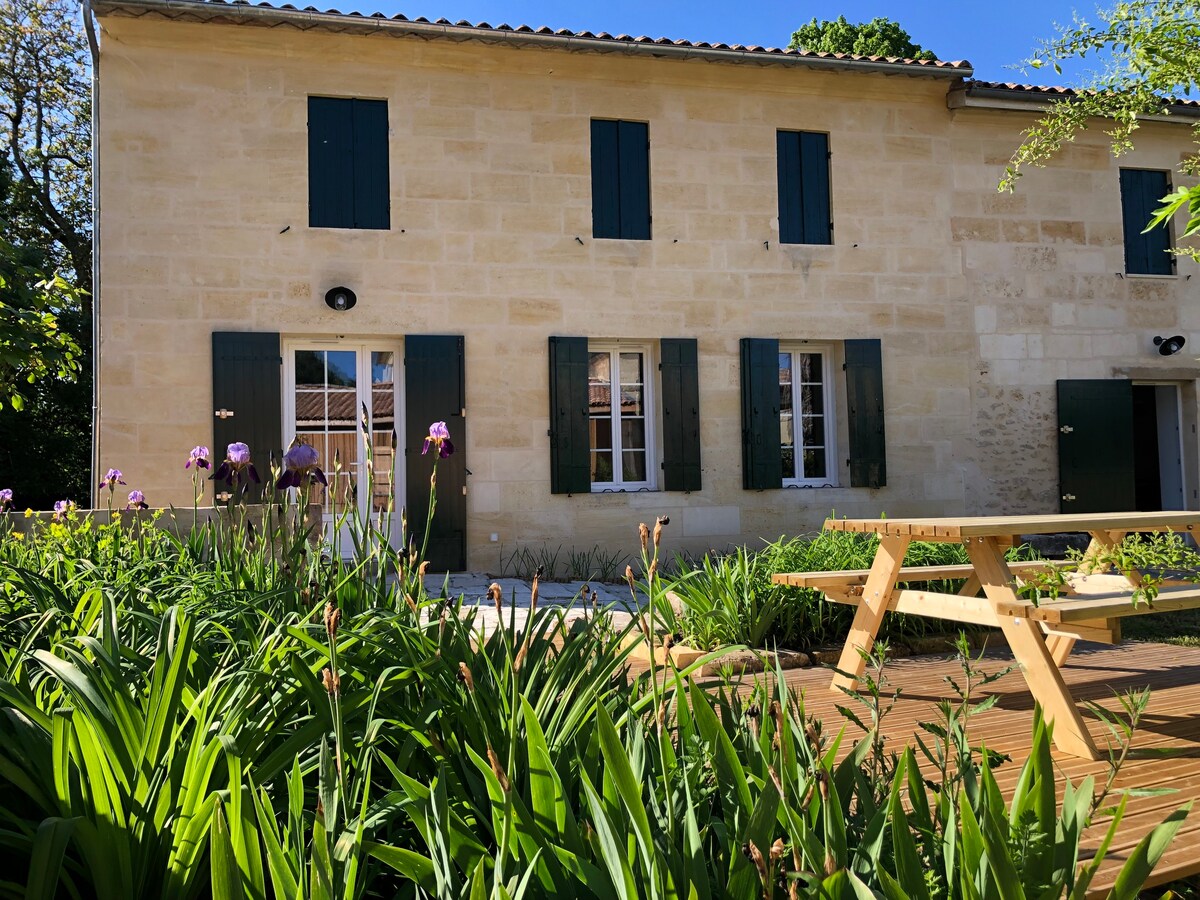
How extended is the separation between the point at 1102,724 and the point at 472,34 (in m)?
7.58

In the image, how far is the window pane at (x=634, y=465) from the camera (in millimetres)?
9242

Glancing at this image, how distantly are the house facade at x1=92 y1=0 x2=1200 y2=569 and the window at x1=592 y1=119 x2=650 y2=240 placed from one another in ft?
0.10

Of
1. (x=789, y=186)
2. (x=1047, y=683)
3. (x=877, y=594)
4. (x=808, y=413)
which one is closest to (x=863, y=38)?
(x=789, y=186)

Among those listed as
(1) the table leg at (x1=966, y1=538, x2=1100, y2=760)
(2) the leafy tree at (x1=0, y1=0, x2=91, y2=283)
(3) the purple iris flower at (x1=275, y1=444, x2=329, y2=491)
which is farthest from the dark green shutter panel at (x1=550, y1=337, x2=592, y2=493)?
(2) the leafy tree at (x1=0, y1=0, x2=91, y2=283)

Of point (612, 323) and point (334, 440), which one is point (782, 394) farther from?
point (334, 440)

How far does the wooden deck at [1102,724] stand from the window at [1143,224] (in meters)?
7.30

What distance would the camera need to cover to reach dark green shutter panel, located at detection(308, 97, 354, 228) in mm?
8570

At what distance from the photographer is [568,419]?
29.0ft

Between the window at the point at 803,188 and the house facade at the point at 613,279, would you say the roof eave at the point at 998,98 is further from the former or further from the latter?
the window at the point at 803,188

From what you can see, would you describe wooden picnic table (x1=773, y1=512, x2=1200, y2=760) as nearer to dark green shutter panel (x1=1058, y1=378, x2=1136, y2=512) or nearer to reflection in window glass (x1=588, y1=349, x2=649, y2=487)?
reflection in window glass (x1=588, y1=349, x2=649, y2=487)

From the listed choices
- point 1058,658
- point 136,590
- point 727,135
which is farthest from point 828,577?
point 727,135

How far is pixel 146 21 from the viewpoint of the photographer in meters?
8.20

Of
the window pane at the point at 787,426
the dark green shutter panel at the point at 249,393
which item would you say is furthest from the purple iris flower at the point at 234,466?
the window pane at the point at 787,426

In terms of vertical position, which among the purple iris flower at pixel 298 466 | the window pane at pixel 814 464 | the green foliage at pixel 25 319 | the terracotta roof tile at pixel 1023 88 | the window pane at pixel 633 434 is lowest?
the purple iris flower at pixel 298 466
